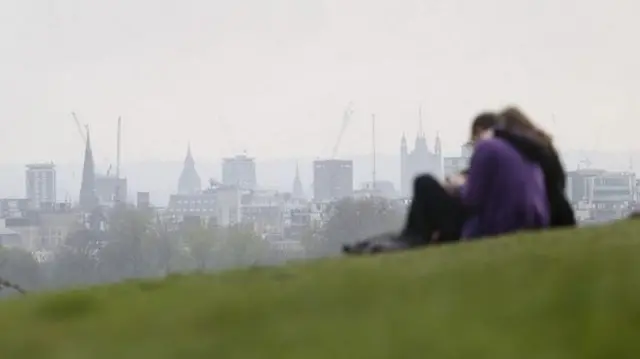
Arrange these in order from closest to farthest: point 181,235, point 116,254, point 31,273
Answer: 1. point 31,273
2. point 116,254
3. point 181,235

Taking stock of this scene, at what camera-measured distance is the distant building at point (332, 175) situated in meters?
60.4

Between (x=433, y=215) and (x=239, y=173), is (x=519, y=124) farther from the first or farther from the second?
(x=239, y=173)

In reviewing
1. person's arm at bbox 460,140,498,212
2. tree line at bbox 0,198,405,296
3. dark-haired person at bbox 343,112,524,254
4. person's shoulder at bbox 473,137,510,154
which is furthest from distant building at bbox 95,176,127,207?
person's shoulder at bbox 473,137,510,154

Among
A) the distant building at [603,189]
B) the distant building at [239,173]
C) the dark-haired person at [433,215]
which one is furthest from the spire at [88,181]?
the dark-haired person at [433,215]

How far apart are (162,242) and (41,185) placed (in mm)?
23337

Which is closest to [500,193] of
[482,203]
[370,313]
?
[482,203]

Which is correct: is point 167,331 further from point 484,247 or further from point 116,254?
point 116,254

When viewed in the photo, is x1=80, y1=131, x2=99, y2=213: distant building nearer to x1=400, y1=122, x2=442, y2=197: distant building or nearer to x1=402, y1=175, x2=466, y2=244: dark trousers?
x1=400, y1=122, x2=442, y2=197: distant building

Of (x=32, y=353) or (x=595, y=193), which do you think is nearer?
(x=32, y=353)

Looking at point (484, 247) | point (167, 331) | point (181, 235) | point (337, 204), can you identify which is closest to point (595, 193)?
point (337, 204)

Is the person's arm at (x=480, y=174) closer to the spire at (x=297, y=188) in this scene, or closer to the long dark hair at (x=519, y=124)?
the long dark hair at (x=519, y=124)

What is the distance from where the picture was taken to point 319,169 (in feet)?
209

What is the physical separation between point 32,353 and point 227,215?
186 feet

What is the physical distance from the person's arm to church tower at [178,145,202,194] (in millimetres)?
57278
